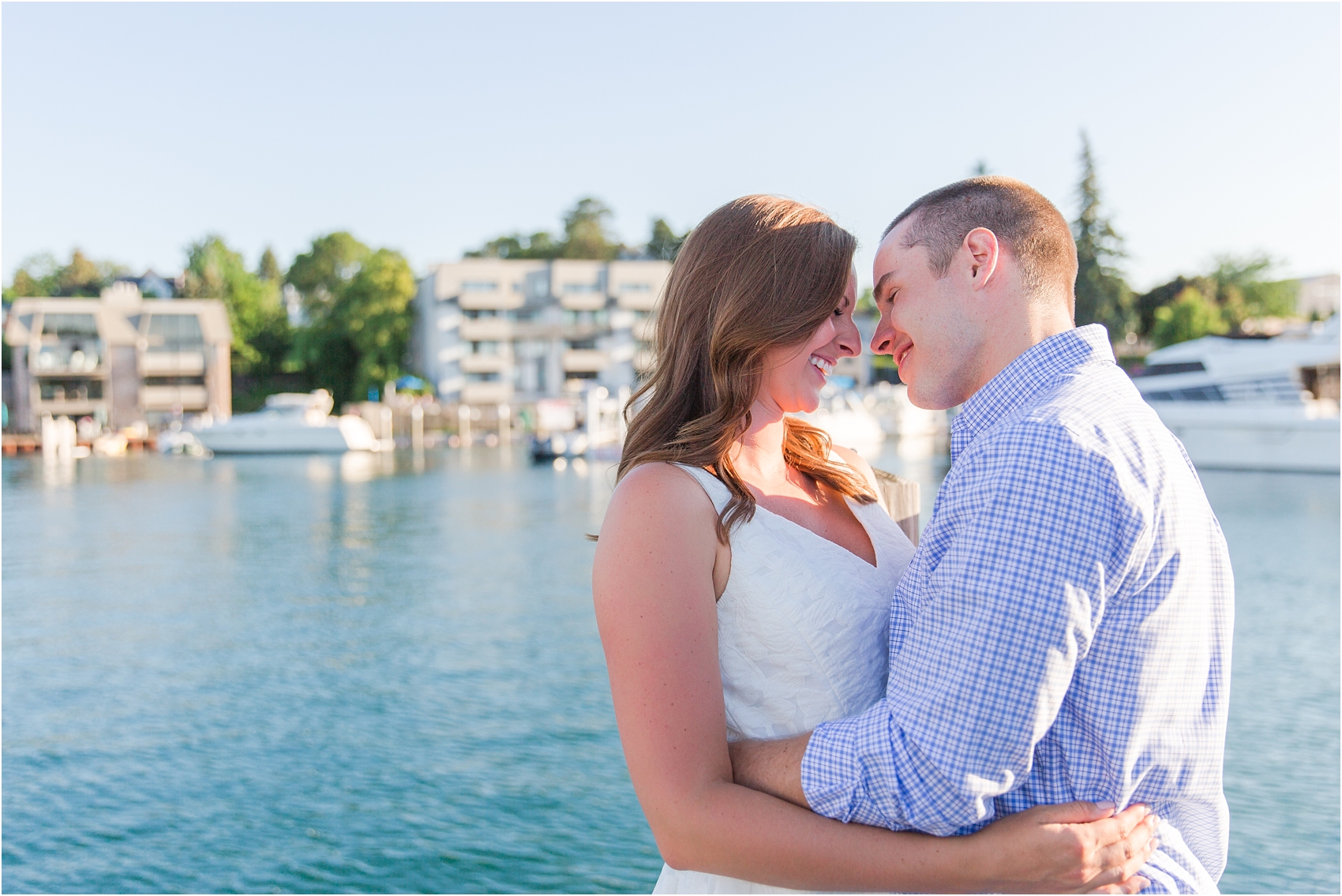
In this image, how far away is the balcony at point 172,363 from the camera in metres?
68.6

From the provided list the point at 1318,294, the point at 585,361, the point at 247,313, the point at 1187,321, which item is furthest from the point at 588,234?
the point at 1318,294

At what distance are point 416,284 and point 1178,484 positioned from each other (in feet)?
261

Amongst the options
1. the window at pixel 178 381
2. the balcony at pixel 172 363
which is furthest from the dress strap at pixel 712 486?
the window at pixel 178 381

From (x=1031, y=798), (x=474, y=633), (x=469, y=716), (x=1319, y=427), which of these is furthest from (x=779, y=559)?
(x=1319, y=427)

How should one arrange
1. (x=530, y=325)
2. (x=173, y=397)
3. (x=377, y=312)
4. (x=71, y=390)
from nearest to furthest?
(x=71, y=390)
(x=173, y=397)
(x=377, y=312)
(x=530, y=325)

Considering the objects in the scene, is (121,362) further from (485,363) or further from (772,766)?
(772,766)

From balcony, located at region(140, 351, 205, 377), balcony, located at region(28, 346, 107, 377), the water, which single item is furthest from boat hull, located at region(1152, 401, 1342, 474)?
balcony, located at region(28, 346, 107, 377)

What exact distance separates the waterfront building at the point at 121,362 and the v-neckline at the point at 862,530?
238 feet

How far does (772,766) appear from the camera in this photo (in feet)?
6.32

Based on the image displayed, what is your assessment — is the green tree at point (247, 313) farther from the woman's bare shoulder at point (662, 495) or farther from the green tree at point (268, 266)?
the woman's bare shoulder at point (662, 495)

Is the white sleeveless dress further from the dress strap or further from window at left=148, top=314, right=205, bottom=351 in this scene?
window at left=148, top=314, right=205, bottom=351

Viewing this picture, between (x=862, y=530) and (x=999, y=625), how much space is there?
0.93 m

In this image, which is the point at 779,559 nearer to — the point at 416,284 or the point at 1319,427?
the point at 1319,427

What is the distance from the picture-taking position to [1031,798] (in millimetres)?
1771
